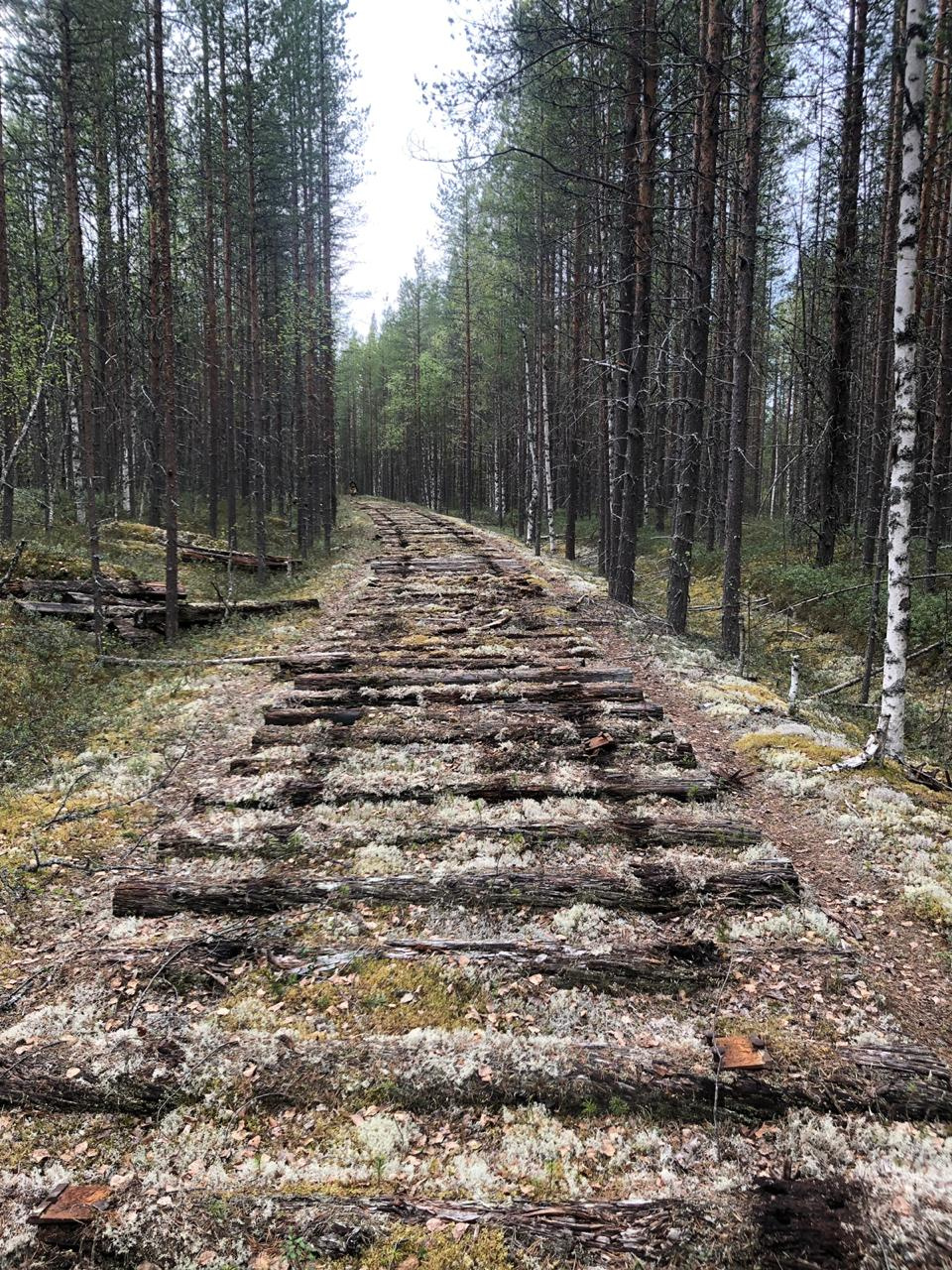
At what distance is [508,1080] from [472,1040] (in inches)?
13.0

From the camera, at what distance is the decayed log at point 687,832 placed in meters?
6.05

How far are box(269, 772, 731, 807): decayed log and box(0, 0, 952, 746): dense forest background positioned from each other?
2.80 m

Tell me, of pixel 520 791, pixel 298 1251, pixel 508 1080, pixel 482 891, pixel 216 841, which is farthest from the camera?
pixel 520 791

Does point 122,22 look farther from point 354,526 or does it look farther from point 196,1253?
point 354,526

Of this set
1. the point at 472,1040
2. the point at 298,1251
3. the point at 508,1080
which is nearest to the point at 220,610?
the point at 472,1040

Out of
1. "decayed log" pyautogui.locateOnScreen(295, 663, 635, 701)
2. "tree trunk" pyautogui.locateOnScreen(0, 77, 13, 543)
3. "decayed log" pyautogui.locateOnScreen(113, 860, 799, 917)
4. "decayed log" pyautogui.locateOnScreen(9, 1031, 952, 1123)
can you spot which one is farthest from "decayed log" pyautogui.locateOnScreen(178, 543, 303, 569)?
"decayed log" pyautogui.locateOnScreen(9, 1031, 952, 1123)

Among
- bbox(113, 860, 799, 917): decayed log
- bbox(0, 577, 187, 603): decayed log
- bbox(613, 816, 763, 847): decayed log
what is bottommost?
bbox(113, 860, 799, 917): decayed log

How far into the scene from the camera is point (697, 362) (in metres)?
12.9

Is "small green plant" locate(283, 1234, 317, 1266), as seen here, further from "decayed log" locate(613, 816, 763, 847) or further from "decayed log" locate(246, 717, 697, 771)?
"decayed log" locate(246, 717, 697, 771)

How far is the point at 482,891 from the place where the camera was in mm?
5461

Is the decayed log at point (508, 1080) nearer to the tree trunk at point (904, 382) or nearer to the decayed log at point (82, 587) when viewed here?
the tree trunk at point (904, 382)

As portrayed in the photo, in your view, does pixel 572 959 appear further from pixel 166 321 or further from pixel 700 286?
pixel 166 321

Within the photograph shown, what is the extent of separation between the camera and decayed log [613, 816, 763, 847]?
6.05 metres

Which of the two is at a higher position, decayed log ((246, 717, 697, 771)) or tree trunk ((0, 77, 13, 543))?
tree trunk ((0, 77, 13, 543))
